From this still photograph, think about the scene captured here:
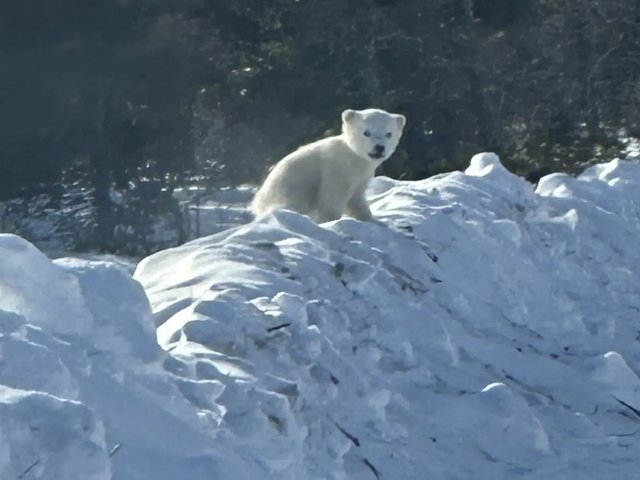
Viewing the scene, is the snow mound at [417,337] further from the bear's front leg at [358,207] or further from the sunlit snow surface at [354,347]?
the bear's front leg at [358,207]

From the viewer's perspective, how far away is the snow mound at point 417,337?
5.18 m

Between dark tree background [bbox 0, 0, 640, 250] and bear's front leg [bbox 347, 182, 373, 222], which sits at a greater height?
bear's front leg [bbox 347, 182, 373, 222]

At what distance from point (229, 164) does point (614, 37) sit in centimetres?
786

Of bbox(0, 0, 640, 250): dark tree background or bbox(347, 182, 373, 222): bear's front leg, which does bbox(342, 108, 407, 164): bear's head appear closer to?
bbox(347, 182, 373, 222): bear's front leg

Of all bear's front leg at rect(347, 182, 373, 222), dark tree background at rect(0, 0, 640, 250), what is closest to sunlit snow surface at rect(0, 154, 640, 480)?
bear's front leg at rect(347, 182, 373, 222)

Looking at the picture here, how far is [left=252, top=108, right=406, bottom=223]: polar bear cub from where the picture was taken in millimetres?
8984

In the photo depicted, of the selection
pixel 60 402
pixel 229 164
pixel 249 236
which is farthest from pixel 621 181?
pixel 229 164

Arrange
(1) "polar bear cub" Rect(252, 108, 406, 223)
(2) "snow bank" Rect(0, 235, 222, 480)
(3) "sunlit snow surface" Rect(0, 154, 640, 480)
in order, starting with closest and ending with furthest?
(2) "snow bank" Rect(0, 235, 222, 480)
(3) "sunlit snow surface" Rect(0, 154, 640, 480)
(1) "polar bear cub" Rect(252, 108, 406, 223)

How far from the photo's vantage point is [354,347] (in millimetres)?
6434

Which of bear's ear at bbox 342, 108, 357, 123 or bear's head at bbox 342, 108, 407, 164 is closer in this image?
bear's head at bbox 342, 108, 407, 164

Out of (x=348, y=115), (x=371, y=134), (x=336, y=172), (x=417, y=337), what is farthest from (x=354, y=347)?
(x=348, y=115)

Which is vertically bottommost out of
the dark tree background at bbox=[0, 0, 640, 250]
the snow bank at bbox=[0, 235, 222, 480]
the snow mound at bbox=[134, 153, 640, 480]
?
the dark tree background at bbox=[0, 0, 640, 250]

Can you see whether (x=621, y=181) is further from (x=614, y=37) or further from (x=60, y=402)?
(x=614, y=37)

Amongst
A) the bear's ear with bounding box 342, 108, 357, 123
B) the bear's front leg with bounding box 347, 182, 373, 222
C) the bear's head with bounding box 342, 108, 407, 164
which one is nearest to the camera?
the bear's front leg with bounding box 347, 182, 373, 222
